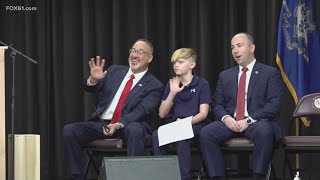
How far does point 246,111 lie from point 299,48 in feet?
3.58

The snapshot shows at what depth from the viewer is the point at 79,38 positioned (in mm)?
6984

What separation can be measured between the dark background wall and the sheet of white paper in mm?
1408

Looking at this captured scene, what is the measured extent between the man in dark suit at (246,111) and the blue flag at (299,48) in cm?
69

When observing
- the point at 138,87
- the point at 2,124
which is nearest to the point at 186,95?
the point at 138,87

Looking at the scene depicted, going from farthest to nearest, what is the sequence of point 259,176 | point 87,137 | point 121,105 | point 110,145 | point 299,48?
point 299,48 → point 121,105 → point 87,137 → point 110,145 → point 259,176

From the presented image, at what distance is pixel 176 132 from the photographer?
18.0 ft

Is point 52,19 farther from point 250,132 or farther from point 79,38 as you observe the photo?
point 250,132

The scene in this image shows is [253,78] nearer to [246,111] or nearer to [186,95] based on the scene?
[246,111]

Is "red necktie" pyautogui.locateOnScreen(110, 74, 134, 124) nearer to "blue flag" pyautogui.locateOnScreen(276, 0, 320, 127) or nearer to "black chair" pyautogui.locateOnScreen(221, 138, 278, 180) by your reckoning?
"black chair" pyautogui.locateOnScreen(221, 138, 278, 180)

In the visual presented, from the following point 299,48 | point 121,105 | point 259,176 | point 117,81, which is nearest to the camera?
point 259,176

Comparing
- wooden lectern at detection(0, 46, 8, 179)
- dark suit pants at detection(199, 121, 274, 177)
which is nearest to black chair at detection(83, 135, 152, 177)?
dark suit pants at detection(199, 121, 274, 177)

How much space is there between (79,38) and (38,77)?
0.62m

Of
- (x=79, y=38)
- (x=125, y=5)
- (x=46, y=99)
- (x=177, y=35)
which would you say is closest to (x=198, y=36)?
(x=177, y=35)

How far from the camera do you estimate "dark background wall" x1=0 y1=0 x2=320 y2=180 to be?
6867 millimetres
